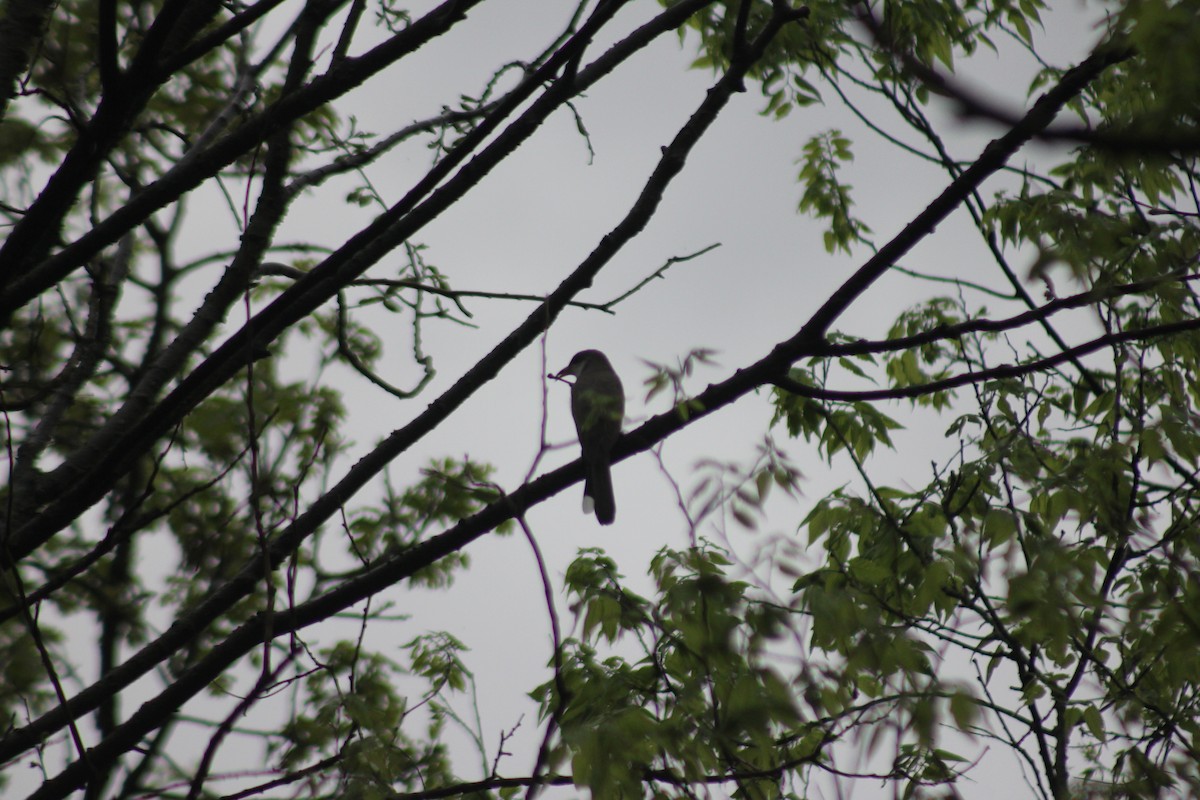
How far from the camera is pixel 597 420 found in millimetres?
4297

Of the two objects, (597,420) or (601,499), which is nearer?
(597,420)

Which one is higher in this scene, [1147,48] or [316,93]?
[316,93]

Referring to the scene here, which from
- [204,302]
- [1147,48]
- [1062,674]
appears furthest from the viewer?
[1062,674]

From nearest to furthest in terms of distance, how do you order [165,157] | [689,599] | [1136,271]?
[689,599]
[1136,271]
[165,157]

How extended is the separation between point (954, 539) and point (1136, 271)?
2.28 m

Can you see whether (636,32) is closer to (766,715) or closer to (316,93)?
(316,93)

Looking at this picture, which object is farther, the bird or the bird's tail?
the bird's tail

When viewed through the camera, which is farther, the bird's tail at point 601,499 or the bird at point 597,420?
the bird's tail at point 601,499

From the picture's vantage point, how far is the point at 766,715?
2547 mm

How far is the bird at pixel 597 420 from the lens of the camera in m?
3.52

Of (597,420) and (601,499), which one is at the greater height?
(601,499)

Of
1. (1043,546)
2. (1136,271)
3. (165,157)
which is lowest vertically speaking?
(1043,546)

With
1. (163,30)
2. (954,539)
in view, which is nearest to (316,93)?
(163,30)

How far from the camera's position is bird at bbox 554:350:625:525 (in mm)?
3516
